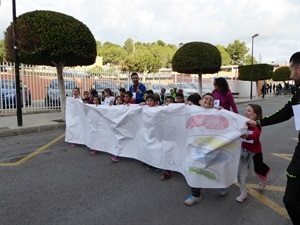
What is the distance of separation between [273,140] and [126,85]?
11084 mm

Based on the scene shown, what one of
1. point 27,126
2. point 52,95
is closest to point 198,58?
point 52,95

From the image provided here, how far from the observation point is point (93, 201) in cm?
394

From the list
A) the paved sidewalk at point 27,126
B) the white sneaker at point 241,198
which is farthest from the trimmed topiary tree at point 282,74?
the white sneaker at point 241,198

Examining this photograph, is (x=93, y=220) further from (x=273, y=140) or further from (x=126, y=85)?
(x=126, y=85)

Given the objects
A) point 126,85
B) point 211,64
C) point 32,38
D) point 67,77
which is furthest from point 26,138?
point 211,64

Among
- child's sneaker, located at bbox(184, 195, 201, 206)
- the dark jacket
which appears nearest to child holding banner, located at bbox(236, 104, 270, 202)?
child's sneaker, located at bbox(184, 195, 201, 206)

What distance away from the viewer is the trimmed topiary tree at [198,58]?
1705 cm

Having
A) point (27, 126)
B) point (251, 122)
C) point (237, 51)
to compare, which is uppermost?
point (237, 51)

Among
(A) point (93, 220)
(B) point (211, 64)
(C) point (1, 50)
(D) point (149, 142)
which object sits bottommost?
(A) point (93, 220)

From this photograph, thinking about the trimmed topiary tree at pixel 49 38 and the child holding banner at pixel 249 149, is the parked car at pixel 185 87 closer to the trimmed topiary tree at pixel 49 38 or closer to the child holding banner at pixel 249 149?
the trimmed topiary tree at pixel 49 38

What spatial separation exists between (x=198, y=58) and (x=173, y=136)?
13.1 metres

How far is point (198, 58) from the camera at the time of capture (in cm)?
1705

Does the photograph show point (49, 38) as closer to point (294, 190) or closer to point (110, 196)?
point (110, 196)

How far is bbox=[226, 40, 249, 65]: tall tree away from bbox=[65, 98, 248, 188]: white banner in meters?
81.2
